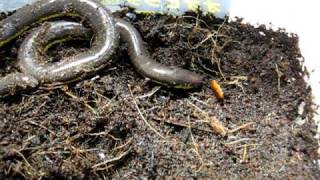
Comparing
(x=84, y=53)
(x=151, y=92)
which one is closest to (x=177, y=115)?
(x=151, y=92)

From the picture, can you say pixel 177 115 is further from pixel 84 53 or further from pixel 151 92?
pixel 84 53

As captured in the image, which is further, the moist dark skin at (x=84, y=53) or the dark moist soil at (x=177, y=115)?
the moist dark skin at (x=84, y=53)

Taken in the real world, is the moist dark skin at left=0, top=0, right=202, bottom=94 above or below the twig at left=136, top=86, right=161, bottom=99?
above

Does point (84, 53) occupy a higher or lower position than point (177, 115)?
higher

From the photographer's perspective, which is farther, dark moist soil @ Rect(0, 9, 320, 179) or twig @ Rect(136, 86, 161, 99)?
twig @ Rect(136, 86, 161, 99)

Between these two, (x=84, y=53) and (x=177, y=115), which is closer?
(x=177, y=115)
